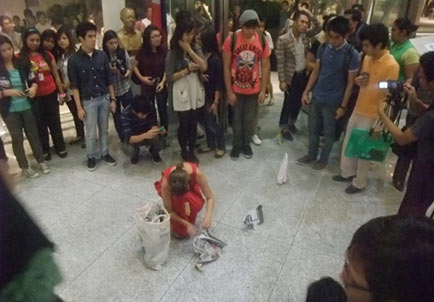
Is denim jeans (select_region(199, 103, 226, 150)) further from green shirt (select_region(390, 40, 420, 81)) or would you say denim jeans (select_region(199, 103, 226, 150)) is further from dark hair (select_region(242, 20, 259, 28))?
green shirt (select_region(390, 40, 420, 81))

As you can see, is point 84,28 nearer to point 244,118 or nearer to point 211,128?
point 211,128

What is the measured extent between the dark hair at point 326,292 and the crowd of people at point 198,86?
1287mm

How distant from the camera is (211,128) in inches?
145

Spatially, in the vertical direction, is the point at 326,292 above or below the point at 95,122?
above

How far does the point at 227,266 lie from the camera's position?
227 centimetres

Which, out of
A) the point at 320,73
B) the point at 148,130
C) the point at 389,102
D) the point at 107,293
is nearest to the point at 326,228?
the point at 389,102

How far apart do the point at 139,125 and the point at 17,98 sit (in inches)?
42.9

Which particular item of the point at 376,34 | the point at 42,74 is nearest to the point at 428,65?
the point at 376,34

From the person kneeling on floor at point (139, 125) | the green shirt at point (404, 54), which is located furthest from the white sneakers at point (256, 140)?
the green shirt at point (404, 54)

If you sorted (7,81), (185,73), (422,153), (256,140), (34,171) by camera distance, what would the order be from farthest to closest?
(256,140) → (34,171) → (185,73) → (7,81) → (422,153)

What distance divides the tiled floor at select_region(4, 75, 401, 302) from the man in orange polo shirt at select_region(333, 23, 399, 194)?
46 cm

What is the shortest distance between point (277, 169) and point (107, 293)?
2003 mm

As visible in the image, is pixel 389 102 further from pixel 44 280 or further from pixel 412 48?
pixel 44 280

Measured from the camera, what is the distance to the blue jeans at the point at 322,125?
316 centimetres
